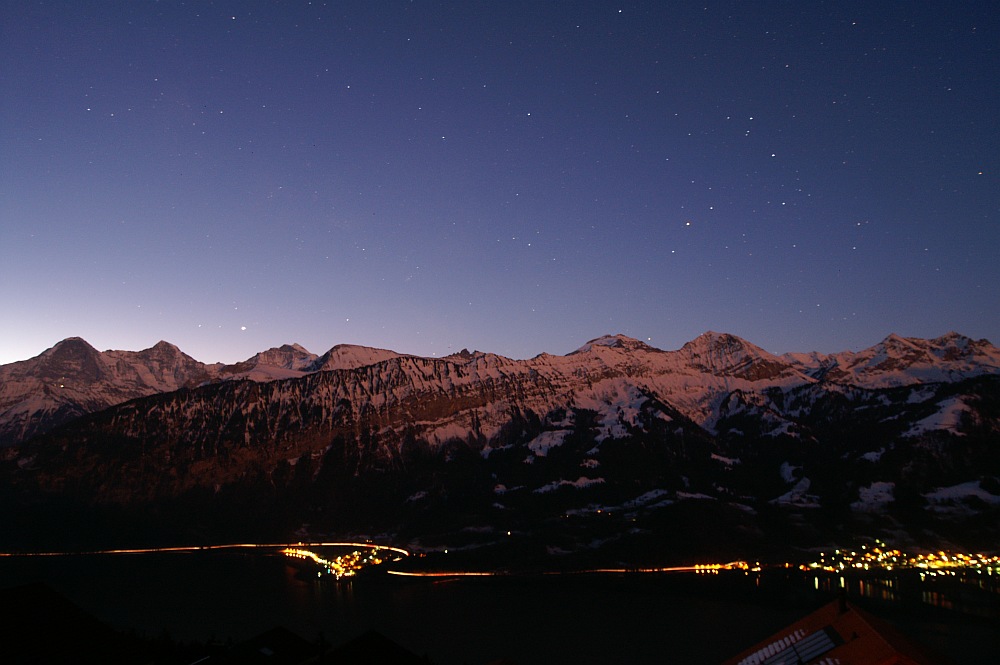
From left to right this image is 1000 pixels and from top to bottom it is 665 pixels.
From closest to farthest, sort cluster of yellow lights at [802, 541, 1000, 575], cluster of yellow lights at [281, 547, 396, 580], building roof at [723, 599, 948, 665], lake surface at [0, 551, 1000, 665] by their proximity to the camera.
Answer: building roof at [723, 599, 948, 665] < lake surface at [0, 551, 1000, 665] < cluster of yellow lights at [802, 541, 1000, 575] < cluster of yellow lights at [281, 547, 396, 580]

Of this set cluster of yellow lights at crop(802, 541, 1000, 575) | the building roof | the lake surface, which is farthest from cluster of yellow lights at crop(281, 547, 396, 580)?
the building roof

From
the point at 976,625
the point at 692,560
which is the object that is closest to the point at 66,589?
the point at 692,560

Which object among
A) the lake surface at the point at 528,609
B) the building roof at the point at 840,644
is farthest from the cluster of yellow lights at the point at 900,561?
the building roof at the point at 840,644

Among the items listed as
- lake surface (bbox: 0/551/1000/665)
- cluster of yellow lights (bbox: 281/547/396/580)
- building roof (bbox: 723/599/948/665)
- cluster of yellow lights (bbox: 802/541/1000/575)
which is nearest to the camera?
building roof (bbox: 723/599/948/665)

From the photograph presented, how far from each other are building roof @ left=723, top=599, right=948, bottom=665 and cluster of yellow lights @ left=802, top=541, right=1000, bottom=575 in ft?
537

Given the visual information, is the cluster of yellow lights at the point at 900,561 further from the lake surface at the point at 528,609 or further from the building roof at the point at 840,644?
the building roof at the point at 840,644

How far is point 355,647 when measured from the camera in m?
35.0

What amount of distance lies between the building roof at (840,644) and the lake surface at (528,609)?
6337cm

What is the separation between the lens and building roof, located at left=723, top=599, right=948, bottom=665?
1622 centimetres

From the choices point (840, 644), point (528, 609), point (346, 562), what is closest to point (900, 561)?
point (528, 609)

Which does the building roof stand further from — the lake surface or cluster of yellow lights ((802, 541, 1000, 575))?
cluster of yellow lights ((802, 541, 1000, 575))

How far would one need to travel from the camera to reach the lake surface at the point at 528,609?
94.2 meters

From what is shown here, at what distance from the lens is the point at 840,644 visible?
17953mm

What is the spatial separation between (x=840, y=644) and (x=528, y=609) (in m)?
110
